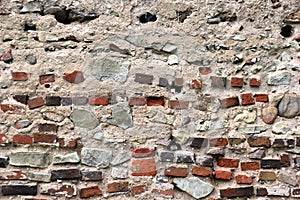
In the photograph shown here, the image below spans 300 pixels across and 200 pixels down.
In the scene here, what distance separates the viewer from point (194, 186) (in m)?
2.44

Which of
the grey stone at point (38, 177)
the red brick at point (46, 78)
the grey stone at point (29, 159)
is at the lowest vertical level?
the grey stone at point (38, 177)

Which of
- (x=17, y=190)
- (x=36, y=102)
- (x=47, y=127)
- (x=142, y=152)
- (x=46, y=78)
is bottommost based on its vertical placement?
(x=17, y=190)

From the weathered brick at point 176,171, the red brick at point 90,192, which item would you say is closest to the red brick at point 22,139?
the red brick at point 90,192

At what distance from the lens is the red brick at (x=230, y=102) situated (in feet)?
8.37

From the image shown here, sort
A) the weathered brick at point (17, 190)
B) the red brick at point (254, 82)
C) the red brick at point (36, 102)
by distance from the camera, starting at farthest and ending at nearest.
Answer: the red brick at point (254, 82) → the red brick at point (36, 102) → the weathered brick at point (17, 190)

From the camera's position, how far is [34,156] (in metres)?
2.42

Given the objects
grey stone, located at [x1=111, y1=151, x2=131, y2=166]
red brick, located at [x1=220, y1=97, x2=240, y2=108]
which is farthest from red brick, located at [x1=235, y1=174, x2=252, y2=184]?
grey stone, located at [x1=111, y1=151, x2=131, y2=166]

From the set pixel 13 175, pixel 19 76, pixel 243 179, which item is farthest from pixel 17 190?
pixel 243 179

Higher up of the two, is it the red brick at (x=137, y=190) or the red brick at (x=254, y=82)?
the red brick at (x=254, y=82)

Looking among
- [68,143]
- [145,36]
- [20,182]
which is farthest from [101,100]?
[20,182]

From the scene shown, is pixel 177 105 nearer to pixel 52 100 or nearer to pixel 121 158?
pixel 121 158

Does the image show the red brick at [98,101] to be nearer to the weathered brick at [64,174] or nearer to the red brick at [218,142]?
the weathered brick at [64,174]

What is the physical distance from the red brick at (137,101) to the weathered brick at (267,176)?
2.58ft

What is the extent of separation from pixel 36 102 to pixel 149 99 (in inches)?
25.7
